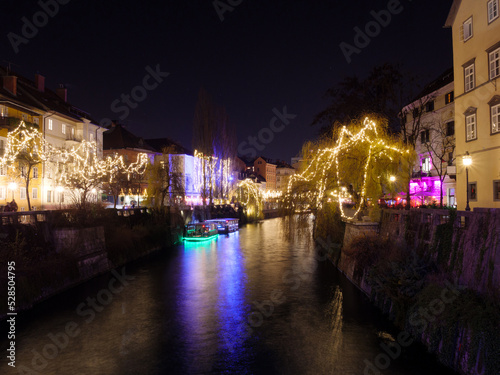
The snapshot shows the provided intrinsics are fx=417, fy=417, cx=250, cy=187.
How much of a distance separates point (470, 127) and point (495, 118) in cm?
239

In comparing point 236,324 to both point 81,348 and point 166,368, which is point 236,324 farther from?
point 81,348

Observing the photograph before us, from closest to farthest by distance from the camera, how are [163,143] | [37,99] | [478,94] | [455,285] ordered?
[455,285]
[478,94]
[37,99]
[163,143]

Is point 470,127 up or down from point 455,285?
up

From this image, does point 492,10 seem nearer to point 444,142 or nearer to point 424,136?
point 444,142

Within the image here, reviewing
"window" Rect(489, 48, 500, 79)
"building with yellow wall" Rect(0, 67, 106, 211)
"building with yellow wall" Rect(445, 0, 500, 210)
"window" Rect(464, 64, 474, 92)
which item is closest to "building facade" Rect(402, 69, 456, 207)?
"building with yellow wall" Rect(445, 0, 500, 210)

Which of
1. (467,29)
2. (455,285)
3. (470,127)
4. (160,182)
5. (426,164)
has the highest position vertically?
(467,29)

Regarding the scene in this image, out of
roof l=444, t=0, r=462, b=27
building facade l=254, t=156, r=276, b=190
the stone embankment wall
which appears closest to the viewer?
the stone embankment wall

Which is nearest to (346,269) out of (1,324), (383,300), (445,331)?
(383,300)

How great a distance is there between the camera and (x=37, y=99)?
3753cm

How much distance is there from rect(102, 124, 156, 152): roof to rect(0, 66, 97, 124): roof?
11.6 metres

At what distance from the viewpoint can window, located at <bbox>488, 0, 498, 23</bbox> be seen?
19312mm

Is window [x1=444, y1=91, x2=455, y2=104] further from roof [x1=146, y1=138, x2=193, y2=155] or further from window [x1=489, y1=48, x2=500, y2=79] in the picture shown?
roof [x1=146, y1=138, x2=193, y2=155]

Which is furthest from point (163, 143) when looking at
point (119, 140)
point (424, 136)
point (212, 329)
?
point (212, 329)

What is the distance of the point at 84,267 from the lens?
21.0 m
